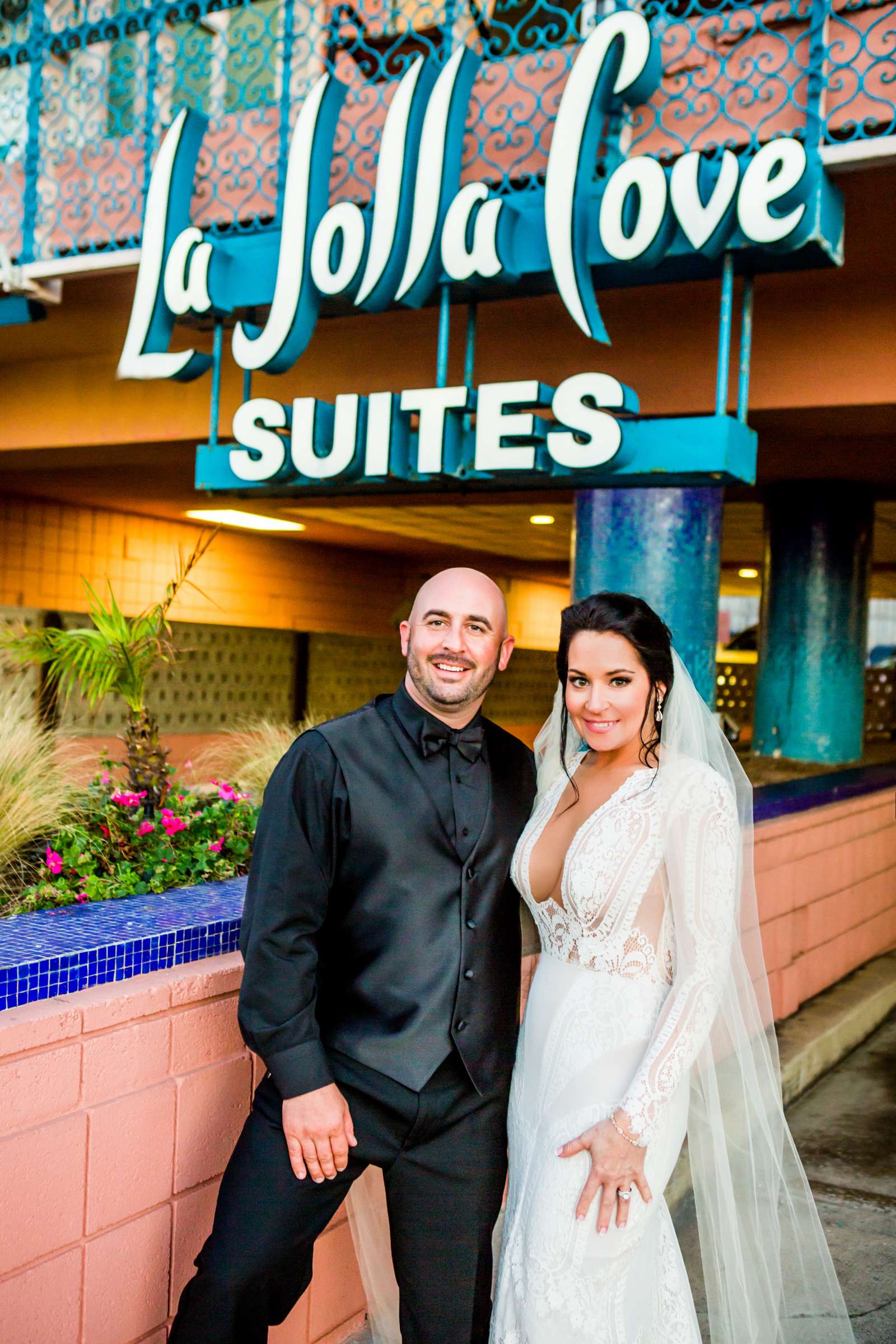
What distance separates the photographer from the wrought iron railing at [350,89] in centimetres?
505

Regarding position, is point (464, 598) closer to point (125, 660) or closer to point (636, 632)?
point (636, 632)

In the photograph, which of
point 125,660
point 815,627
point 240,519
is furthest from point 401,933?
point 240,519

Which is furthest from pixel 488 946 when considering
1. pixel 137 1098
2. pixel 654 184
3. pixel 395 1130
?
pixel 654 184

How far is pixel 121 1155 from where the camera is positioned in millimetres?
2164

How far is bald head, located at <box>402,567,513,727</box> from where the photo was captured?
2.25 m

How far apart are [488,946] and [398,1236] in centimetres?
60

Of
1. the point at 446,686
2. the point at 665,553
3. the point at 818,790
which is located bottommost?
the point at 818,790

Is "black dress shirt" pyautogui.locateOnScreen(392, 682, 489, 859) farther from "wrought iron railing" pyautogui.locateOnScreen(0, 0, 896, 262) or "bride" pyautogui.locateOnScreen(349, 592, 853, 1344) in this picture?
"wrought iron railing" pyautogui.locateOnScreen(0, 0, 896, 262)

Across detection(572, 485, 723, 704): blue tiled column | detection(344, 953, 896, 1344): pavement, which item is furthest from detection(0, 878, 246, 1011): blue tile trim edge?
detection(572, 485, 723, 704): blue tiled column

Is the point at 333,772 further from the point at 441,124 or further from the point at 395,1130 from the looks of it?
the point at 441,124

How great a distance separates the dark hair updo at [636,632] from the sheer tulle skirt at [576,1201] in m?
0.48

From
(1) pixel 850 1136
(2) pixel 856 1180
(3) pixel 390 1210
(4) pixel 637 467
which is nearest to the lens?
(3) pixel 390 1210

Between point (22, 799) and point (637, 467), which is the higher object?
point (637, 467)

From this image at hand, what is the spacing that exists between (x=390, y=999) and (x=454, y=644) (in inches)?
27.3
